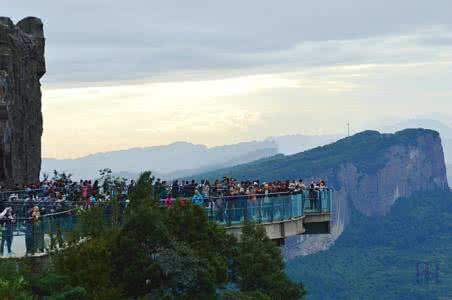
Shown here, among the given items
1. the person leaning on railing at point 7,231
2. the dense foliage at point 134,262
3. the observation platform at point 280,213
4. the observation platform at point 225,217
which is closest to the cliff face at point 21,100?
the observation platform at point 225,217

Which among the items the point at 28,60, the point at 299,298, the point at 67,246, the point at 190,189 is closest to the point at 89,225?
the point at 67,246

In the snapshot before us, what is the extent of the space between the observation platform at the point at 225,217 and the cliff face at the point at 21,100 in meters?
18.6

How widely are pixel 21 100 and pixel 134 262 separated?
42145 millimetres

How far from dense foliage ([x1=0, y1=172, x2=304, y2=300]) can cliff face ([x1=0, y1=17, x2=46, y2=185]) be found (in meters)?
27.1

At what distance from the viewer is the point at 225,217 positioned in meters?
50.1

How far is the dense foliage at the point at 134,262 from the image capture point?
3438cm

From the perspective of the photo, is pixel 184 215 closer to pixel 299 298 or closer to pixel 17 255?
pixel 17 255

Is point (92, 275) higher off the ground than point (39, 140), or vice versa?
point (39, 140)

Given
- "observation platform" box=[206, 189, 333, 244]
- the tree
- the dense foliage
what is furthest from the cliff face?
the dense foliage

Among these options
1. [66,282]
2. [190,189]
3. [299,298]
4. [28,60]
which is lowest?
[299,298]

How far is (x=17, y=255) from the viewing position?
127 ft

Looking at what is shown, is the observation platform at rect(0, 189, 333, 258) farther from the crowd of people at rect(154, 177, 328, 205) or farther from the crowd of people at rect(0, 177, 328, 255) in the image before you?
the crowd of people at rect(154, 177, 328, 205)

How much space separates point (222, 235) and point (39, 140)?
140ft

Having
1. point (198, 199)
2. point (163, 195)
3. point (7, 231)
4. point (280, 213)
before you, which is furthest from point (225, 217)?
point (7, 231)
